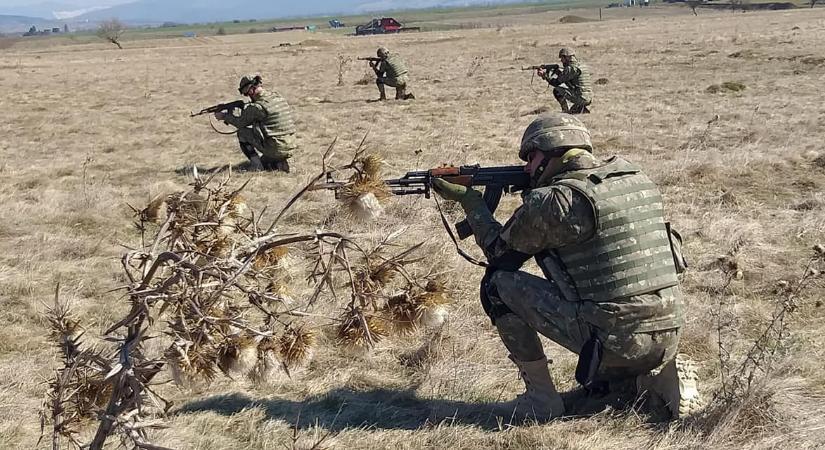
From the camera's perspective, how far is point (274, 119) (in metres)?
9.82

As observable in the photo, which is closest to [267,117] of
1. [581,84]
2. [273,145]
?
[273,145]

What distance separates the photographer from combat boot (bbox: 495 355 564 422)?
145 inches

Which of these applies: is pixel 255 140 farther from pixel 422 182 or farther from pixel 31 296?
pixel 422 182

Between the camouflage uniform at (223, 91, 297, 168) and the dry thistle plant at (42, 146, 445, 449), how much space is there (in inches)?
266

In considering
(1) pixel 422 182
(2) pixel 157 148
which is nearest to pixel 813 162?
(1) pixel 422 182

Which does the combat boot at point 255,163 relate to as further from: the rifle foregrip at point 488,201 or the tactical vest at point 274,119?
the rifle foregrip at point 488,201

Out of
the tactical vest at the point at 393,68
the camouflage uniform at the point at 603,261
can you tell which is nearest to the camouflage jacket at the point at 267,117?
the camouflage uniform at the point at 603,261

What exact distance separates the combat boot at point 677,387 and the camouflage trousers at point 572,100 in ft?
35.5

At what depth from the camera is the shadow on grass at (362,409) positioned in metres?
3.79

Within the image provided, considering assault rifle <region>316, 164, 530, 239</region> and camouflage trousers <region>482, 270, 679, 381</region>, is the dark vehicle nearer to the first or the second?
assault rifle <region>316, 164, 530, 239</region>

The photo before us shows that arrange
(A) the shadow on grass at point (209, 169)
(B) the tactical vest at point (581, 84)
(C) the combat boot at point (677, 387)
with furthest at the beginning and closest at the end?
(B) the tactical vest at point (581, 84) < (A) the shadow on grass at point (209, 169) < (C) the combat boot at point (677, 387)

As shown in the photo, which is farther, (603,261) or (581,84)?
(581,84)

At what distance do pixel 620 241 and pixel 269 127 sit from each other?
7308 mm

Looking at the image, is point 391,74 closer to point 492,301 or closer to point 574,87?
point 574,87
